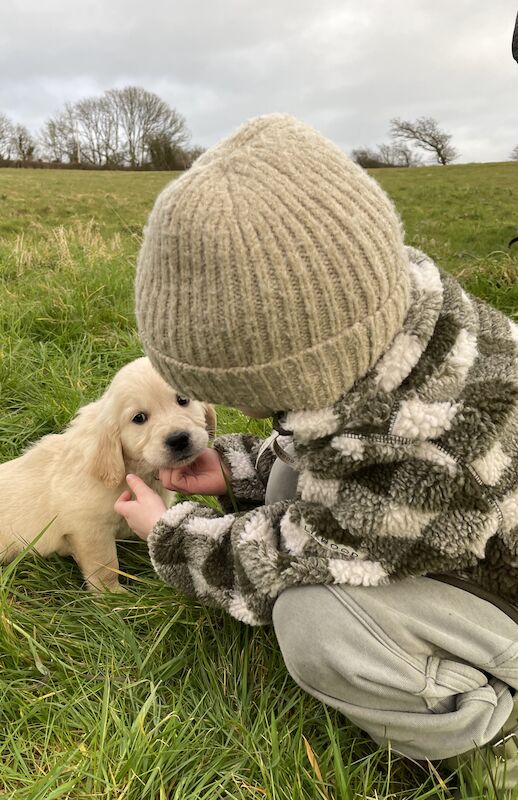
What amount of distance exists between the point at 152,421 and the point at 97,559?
1.71 ft

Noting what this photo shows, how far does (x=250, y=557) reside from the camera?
152 centimetres

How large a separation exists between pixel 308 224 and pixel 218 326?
0.82 ft

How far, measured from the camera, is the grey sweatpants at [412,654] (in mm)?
1407

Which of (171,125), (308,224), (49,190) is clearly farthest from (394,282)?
(171,125)

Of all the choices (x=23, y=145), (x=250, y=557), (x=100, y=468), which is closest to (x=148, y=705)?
(x=250, y=557)

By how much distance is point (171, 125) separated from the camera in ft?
145

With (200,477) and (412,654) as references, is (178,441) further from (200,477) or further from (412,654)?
(412,654)

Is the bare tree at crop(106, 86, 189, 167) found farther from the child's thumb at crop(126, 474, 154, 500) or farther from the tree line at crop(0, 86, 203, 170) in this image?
the child's thumb at crop(126, 474, 154, 500)

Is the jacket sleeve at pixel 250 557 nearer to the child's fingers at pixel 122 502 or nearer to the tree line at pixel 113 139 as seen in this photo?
the child's fingers at pixel 122 502

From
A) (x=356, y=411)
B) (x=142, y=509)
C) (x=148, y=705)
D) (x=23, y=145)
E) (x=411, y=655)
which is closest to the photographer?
(x=356, y=411)

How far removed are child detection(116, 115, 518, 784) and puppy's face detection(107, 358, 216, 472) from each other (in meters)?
0.61

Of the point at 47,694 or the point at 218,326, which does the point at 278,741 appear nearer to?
the point at 47,694

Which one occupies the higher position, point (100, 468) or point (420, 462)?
A: point (420, 462)

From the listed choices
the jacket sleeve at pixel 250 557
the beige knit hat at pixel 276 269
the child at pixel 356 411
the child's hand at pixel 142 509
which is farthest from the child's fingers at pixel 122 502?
the beige knit hat at pixel 276 269
